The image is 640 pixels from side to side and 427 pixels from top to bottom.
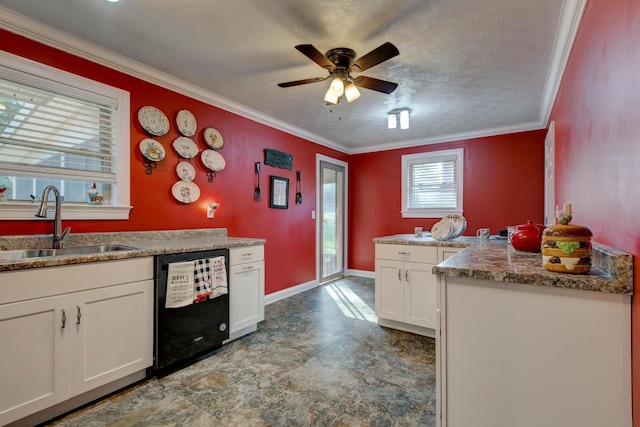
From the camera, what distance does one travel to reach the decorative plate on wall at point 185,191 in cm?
276

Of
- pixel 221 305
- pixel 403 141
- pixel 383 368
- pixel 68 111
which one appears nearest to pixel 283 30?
pixel 68 111

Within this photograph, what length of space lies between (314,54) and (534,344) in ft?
6.11

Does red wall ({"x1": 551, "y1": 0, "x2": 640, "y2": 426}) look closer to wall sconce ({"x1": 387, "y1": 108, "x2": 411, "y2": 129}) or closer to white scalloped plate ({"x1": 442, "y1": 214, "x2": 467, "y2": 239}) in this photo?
white scalloped plate ({"x1": 442, "y1": 214, "x2": 467, "y2": 239})

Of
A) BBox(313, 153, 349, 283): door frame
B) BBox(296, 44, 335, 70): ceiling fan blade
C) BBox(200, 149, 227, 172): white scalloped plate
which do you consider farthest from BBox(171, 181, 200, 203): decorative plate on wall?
BBox(313, 153, 349, 283): door frame

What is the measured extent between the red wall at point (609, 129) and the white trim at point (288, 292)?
3.11 metres

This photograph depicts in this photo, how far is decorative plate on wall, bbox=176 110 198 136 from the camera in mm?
2766

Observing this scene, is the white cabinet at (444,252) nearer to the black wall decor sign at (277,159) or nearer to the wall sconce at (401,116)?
the wall sconce at (401,116)

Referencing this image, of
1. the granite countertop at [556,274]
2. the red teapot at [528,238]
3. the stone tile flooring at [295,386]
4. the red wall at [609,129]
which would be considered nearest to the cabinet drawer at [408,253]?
the stone tile flooring at [295,386]

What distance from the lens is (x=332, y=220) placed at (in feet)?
16.9

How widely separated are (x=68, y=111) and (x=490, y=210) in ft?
15.7

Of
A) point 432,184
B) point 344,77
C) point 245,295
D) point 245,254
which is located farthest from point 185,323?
point 432,184

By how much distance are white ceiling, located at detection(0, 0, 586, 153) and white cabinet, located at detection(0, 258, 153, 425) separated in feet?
5.07

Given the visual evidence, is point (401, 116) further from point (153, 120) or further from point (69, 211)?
point (69, 211)

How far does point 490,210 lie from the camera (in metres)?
4.26
